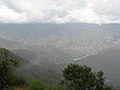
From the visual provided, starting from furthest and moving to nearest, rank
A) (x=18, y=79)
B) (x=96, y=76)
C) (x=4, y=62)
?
(x=96, y=76)
(x=18, y=79)
(x=4, y=62)

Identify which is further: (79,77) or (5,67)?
(79,77)

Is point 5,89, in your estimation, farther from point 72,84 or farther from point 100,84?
point 100,84

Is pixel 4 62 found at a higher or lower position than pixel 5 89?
higher

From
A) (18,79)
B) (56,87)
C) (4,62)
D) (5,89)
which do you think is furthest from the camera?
(18,79)

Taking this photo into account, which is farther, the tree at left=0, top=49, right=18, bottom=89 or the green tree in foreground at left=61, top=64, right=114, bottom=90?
the green tree in foreground at left=61, top=64, right=114, bottom=90

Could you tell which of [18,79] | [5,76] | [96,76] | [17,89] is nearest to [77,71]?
[96,76]

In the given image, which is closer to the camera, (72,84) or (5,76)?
(5,76)

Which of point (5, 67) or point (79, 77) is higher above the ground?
point (5, 67)

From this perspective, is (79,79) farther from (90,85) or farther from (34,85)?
(34,85)

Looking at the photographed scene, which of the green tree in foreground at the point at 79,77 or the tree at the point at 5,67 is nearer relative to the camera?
the tree at the point at 5,67

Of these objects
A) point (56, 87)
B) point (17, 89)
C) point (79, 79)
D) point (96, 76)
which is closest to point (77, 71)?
point (79, 79)
